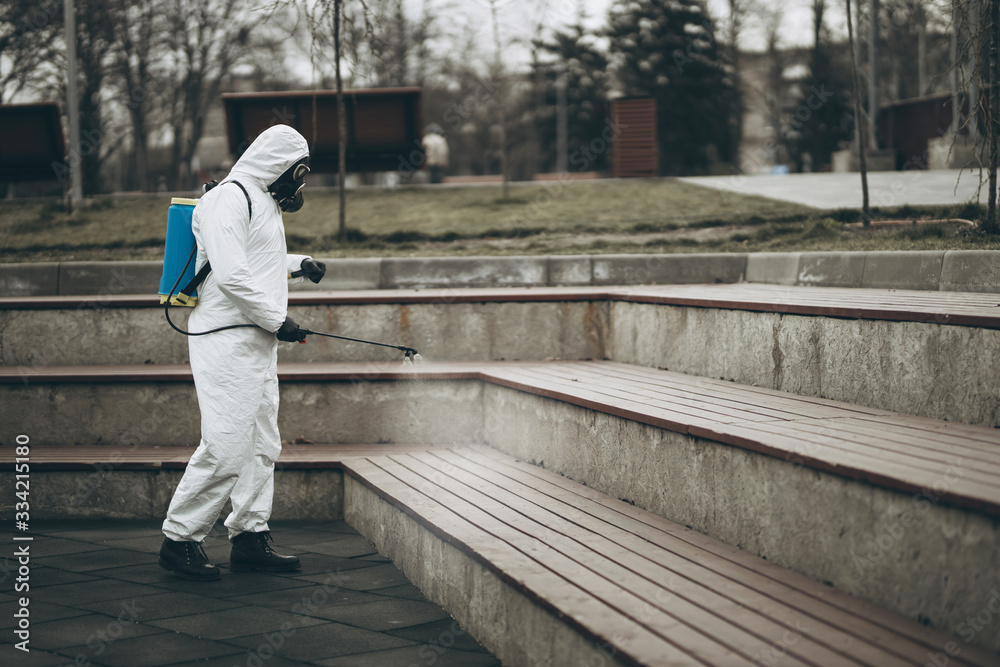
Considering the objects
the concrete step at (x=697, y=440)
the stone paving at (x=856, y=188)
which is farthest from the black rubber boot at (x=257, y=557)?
the stone paving at (x=856, y=188)

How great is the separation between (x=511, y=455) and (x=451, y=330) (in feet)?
4.81

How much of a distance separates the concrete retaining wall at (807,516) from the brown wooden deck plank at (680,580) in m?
0.24

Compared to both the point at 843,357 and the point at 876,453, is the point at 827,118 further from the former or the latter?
the point at 876,453

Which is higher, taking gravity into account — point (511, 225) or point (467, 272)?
point (511, 225)

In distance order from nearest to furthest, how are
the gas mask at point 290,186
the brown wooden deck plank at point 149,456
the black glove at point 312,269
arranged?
the gas mask at point 290,186
the black glove at point 312,269
the brown wooden deck plank at point 149,456

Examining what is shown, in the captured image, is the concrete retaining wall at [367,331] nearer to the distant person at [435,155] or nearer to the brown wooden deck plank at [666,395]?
the brown wooden deck plank at [666,395]

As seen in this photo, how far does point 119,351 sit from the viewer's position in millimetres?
6539

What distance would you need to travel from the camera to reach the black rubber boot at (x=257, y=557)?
437 cm

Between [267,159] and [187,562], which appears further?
[267,159]

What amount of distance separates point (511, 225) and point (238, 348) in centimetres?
681

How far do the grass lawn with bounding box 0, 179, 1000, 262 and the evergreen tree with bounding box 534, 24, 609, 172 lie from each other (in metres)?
32.3

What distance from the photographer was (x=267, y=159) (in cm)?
434

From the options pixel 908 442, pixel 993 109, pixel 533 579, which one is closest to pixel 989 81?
pixel 993 109

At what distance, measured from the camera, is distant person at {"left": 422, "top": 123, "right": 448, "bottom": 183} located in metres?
15.4
